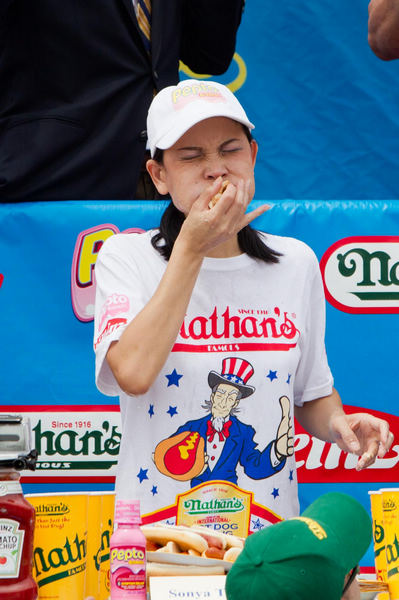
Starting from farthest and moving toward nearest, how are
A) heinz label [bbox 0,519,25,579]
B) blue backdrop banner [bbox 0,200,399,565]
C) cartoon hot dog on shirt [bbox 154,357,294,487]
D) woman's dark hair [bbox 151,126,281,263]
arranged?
blue backdrop banner [bbox 0,200,399,565], woman's dark hair [bbox 151,126,281,263], cartoon hot dog on shirt [bbox 154,357,294,487], heinz label [bbox 0,519,25,579]

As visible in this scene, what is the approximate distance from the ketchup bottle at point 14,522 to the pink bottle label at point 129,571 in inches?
9.2

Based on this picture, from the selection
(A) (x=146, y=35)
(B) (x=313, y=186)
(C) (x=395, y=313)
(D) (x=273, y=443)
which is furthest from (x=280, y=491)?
(B) (x=313, y=186)

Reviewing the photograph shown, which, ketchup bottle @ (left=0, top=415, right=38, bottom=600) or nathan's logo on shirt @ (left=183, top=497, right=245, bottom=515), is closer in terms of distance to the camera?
ketchup bottle @ (left=0, top=415, right=38, bottom=600)

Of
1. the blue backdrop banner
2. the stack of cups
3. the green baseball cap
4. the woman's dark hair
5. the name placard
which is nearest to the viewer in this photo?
the green baseball cap

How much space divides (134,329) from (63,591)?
51cm

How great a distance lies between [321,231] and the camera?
294 cm

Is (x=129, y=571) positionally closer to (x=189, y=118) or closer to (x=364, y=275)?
(x=189, y=118)

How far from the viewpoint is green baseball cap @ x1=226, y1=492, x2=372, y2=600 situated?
1.13m

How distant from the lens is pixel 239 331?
1.94 m

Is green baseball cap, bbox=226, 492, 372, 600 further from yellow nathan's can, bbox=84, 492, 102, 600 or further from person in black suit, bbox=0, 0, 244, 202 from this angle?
person in black suit, bbox=0, 0, 244, 202

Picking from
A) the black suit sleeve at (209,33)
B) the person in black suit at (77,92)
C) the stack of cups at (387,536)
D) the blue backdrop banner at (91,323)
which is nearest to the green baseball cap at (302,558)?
the stack of cups at (387,536)

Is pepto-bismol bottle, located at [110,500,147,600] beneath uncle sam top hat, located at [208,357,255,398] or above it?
beneath

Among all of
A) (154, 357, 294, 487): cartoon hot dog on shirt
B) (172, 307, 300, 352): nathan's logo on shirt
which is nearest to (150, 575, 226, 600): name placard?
(154, 357, 294, 487): cartoon hot dog on shirt

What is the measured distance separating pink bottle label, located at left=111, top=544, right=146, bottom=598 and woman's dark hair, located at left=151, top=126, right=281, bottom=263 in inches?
29.1
